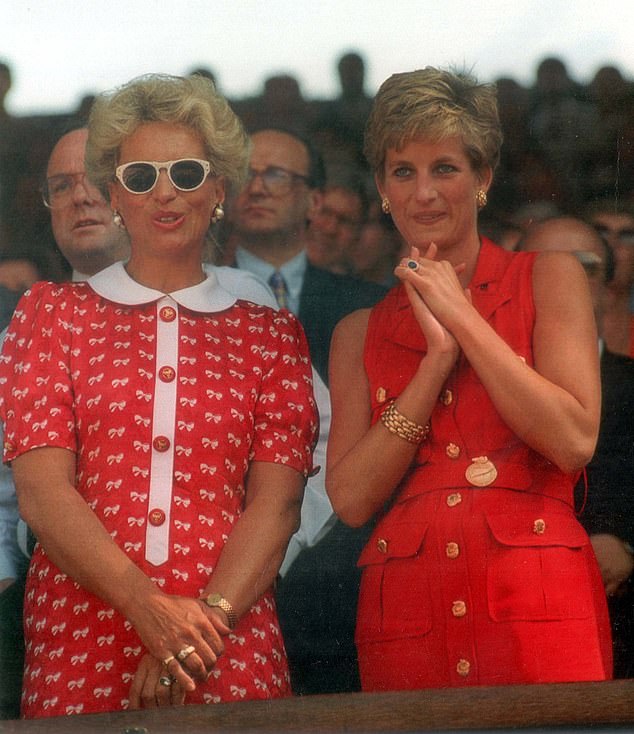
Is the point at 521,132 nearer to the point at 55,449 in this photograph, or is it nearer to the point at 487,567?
the point at 487,567

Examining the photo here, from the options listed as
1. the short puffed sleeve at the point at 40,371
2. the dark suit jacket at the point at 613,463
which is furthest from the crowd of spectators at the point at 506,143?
the dark suit jacket at the point at 613,463

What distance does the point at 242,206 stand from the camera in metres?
6.17

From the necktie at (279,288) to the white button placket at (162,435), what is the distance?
40cm

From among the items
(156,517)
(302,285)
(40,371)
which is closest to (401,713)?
(156,517)

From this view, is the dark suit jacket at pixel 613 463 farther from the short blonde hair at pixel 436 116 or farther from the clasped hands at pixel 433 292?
the short blonde hair at pixel 436 116

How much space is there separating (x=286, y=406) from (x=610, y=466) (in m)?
1.15

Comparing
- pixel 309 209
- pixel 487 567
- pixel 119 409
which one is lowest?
pixel 487 567

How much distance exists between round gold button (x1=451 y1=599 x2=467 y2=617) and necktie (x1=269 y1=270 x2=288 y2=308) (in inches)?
50.3

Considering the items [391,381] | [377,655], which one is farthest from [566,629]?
[391,381]

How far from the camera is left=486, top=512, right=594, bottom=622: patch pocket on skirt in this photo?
18.6 ft

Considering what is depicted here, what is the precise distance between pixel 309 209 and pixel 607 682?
6.53ft

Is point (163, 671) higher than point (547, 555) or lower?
lower

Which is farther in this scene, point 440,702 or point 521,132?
point 521,132

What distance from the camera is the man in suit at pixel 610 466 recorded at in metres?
5.83
